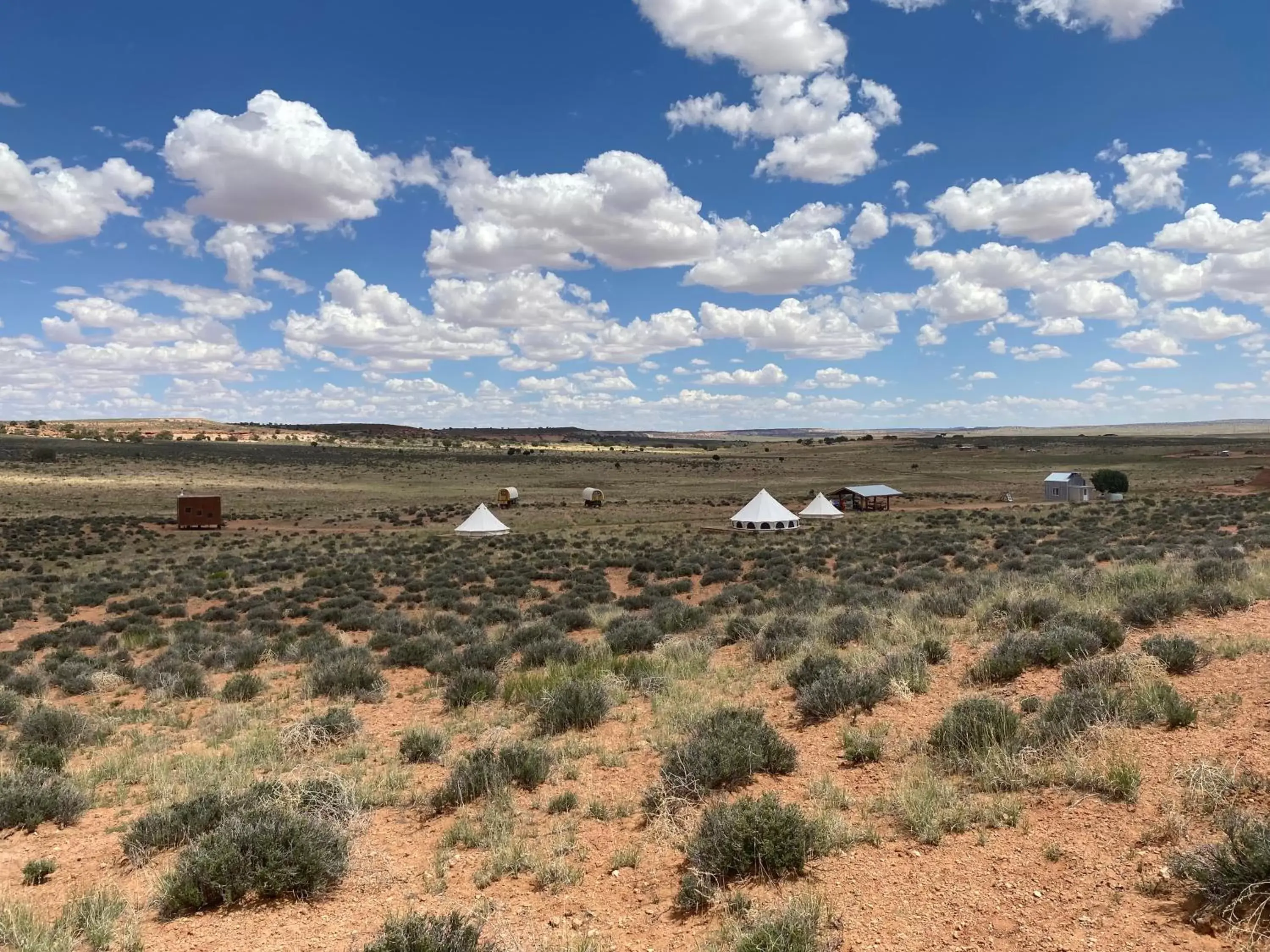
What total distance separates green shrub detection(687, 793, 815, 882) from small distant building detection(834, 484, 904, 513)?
170 feet

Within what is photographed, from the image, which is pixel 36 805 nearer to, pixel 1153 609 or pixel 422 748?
pixel 422 748

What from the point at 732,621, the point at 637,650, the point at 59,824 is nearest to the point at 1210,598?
the point at 732,621

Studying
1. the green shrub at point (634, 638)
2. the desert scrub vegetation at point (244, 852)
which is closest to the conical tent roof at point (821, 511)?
the green shrub at point (634, 638)

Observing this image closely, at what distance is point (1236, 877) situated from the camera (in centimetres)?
427

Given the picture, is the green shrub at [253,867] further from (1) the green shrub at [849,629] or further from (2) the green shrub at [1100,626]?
(2) the green shrub at [1100,626]

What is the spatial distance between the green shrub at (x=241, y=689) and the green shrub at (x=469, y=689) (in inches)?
151

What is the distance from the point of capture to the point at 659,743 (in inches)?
336

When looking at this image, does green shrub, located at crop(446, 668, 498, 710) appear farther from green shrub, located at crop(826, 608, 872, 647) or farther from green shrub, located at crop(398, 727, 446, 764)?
green shrub, located at crop(826, 608, 872, 647)

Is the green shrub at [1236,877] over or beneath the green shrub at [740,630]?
over

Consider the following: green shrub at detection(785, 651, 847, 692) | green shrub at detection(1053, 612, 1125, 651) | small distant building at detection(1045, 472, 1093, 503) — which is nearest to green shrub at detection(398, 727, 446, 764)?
green shrub at detection(785, 651, 847, 692)

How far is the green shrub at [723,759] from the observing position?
705 cm

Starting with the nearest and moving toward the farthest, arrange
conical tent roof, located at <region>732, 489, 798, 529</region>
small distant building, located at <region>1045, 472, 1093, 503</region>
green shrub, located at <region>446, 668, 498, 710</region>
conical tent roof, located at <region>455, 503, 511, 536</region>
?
green shrub, located at <region>446, 668, 498, 710</region> < conical tent roof, located at <region>732, 489, 798, 529</region> < conical tent roof, located at <region>455, 503, 511, 536</region> < small distant building, located at <region>1045, 472, 1093, 503</region>

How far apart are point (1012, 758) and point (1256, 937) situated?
2.44 meters

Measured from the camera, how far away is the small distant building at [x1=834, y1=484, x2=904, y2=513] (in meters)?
55.9
